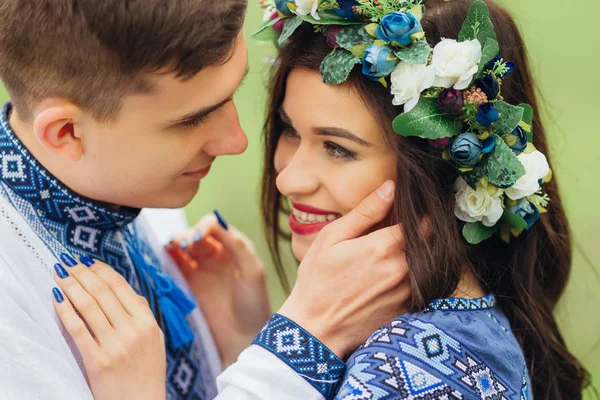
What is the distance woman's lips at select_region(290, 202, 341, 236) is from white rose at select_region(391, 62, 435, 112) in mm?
490

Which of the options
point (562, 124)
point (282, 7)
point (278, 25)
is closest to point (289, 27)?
point (282, 7)

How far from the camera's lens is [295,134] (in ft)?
9.10

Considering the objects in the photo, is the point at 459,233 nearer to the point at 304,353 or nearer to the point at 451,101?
the point at 451,101

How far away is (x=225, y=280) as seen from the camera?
319 cm

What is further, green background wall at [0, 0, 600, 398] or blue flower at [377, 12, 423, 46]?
green background wall at [0, 0, 600, 398]

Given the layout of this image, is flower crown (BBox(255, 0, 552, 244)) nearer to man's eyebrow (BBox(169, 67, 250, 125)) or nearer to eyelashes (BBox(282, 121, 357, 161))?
eyelashes (BBox(282, 121, 357, 161))

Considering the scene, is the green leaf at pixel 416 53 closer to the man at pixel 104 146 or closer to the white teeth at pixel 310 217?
the man at pixel 104 146

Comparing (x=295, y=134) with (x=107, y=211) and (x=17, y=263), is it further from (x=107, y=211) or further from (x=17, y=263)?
(x=17, y=263)

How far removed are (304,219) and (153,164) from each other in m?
0.56

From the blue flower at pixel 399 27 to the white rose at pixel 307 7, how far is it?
228mm

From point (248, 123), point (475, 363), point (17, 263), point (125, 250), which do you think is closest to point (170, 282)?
point (125, 250)

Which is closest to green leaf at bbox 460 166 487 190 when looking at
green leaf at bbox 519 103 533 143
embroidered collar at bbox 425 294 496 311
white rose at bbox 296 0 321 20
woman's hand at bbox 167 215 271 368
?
green leaf at bbox 519 103 533 143

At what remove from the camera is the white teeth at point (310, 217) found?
2.65 metres

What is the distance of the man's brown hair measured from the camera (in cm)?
223
